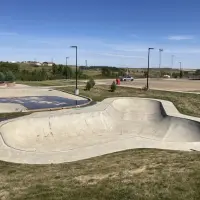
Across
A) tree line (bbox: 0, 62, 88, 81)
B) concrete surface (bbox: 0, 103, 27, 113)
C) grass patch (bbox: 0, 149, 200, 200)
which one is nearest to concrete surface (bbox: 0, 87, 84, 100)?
concrete surface (bbox: 0, 103, 27, 113)

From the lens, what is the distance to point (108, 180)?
334 inches

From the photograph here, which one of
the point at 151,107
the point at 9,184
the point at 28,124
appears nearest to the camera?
the point at 9,184

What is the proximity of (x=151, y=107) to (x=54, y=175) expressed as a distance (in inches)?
696

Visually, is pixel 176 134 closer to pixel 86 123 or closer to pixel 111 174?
pixel 86 123

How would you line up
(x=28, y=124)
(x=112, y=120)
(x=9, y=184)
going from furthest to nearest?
(x=112, y=120) → (x=28, y=124) → (x=9, y=184)

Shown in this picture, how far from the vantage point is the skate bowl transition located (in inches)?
529

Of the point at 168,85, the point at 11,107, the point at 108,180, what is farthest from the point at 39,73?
the point at 108,180

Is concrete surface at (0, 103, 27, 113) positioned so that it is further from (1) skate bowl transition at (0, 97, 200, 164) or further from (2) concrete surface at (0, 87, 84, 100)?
(2) concrete surface at (0, 87, 84, 100)

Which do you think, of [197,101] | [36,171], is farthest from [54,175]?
[197,101]

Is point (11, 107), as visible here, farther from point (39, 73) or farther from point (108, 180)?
point (39, 73)

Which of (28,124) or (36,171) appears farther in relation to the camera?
(28,124)

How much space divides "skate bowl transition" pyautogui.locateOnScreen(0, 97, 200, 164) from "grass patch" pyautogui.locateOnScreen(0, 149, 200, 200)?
7.03ft

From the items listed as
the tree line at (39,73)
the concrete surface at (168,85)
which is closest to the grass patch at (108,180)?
the concrete surface at (168,85)

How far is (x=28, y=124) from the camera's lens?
1736 cm
